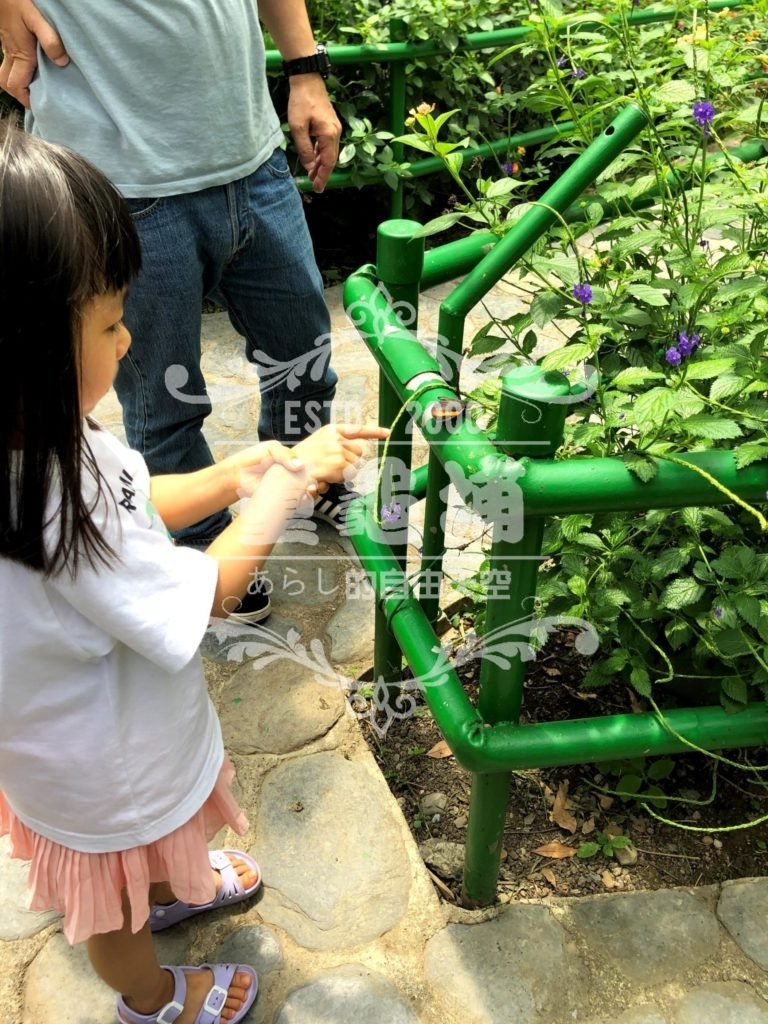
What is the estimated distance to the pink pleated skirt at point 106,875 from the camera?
3.90ft

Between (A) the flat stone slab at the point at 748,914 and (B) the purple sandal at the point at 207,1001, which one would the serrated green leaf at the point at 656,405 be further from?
(B) the purple sandal at the point at 207,1001

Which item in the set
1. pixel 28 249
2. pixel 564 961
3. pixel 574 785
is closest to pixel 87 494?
pixel 28 249

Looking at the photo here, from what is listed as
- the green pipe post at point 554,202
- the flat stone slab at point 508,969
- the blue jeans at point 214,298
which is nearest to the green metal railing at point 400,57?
the blue jeans at point 214,298

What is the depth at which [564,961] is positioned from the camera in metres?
1.46

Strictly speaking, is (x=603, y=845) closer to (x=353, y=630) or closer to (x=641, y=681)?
(x=641, y=681)

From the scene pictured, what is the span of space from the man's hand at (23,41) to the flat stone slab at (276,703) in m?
1.23

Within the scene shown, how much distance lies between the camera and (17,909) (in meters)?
1.56

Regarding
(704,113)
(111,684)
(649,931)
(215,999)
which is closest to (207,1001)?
(215,999)

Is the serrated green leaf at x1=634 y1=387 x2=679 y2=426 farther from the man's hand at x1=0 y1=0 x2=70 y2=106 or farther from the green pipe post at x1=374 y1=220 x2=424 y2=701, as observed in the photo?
the man's hand at x1=0 y1=0 x2=70 y2=106

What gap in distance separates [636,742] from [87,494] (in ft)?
2.75

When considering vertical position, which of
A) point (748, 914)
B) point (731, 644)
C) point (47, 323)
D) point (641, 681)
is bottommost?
point (748, 914)

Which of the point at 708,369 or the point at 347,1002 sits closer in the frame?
the point at 708,369

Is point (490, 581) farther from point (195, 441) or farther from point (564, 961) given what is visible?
point (195, 441)

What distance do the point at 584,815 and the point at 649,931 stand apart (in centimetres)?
26
